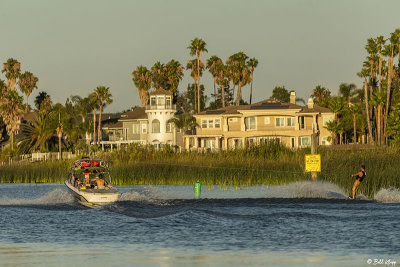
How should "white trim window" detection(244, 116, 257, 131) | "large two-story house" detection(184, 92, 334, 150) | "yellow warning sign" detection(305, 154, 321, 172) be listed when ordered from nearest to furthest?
1. "yellow warning sign" detection(305, 154, 321, 172)
2. "large two-story house" detection(184, 92, 334, 150)
3. "white trim window" detection(244, 116, 257, 131)

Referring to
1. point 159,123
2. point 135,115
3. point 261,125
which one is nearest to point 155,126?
point 159,123

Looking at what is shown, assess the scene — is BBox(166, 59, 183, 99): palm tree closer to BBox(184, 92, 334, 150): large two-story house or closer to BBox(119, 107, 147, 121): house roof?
BBox(119, 107, 147, 121): house roof

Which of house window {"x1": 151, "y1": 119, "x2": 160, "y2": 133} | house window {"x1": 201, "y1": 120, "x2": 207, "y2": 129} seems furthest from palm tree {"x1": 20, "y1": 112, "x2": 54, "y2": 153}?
house window {"x1": 201, "y1": 120, "x2": 207, "y2": 129}

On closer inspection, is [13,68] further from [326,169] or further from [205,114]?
[326,169]

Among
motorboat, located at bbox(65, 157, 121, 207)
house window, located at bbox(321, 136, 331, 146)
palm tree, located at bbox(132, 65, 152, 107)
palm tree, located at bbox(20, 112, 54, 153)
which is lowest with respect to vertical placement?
motorboat, located at bbox(65, 157, 121, 207)

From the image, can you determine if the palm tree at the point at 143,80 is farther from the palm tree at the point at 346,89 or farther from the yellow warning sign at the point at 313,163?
the yellow warning sign at the point at 313,163

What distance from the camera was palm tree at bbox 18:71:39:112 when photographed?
5822 inches

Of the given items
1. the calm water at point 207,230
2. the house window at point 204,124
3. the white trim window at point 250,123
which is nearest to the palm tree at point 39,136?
the house window at point 204,124

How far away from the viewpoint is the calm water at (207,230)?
2252 centimetres

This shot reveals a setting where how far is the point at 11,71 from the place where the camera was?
14238 centimetres

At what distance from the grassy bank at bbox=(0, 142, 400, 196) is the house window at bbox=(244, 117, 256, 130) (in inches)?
1433

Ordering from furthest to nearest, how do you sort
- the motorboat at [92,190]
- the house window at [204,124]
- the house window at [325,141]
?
the house window at [204,124] < the house window at [325,141] < the motorboat at [92,190]

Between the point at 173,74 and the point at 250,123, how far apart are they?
31.1 meters

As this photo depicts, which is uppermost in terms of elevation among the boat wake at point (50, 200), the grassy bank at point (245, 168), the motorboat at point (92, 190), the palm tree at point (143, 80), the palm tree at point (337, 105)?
the palm tree at point (143, 80)
